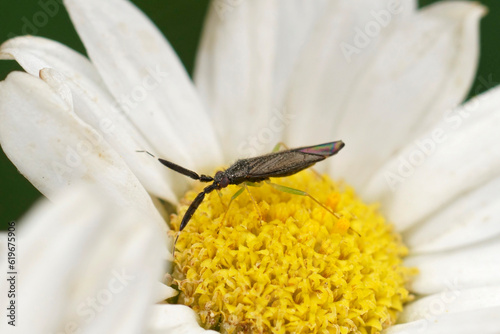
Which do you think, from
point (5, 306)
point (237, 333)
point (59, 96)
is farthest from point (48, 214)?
point (237, 333)

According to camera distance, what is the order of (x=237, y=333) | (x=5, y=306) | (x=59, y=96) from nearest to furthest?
(x=5, y=306) → (x=59, y=96) → (x=237, y=333)

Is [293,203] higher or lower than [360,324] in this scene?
higher

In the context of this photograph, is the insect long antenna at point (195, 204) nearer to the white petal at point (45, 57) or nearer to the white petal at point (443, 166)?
the white petal at point (45, 57)

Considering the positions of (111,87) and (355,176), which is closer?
(111,87)

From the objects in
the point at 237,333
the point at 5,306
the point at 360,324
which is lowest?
the point at 5,306

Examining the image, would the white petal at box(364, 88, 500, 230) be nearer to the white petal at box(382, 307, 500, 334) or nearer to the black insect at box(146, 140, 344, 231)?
the black insect at box(146, 140, 344, 231)

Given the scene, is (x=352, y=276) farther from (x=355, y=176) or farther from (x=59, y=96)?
(x=59, y=96)
